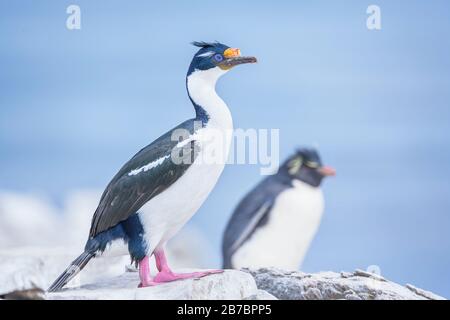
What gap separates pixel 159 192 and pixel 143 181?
0.08 m

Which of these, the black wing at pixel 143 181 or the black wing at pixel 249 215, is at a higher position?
the black wing at pixel 143 181

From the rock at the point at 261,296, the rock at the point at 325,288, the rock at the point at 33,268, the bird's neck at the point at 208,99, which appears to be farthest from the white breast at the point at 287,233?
the bird's neck at the point at 208,99

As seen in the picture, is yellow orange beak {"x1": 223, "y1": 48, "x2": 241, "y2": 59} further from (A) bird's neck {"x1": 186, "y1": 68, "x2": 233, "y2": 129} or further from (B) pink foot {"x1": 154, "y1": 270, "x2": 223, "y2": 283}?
(B) pink foot {"x1": 154, "y1": 270, "x2": 223, "y2": 283}

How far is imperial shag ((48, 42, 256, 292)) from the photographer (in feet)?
12.0

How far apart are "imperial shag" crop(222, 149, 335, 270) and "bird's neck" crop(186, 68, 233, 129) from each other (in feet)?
1.90

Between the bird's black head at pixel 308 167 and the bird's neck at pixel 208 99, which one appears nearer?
the bird's neck at pixel 208 99

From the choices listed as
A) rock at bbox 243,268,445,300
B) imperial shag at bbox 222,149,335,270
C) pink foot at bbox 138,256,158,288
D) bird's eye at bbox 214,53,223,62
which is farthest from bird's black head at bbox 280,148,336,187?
pink foot at bbox 138,256,158,288

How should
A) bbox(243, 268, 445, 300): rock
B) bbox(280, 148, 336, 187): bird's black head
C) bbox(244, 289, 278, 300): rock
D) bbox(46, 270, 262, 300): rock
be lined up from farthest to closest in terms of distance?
bbox(280, 148, 336, 187): bird's black head → bbox(243, 268, 445, 300): rock → bbox(244, 289, 278, 300): rock → bbox(46, 270, 262, 300): rock

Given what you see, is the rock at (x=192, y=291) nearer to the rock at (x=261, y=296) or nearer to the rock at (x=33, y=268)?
the rock at (x=261, y=296)

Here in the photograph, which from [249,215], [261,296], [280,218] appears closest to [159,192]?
[261,296]

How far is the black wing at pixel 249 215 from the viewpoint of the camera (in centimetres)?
421

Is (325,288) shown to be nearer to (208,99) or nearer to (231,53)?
(208,99)
